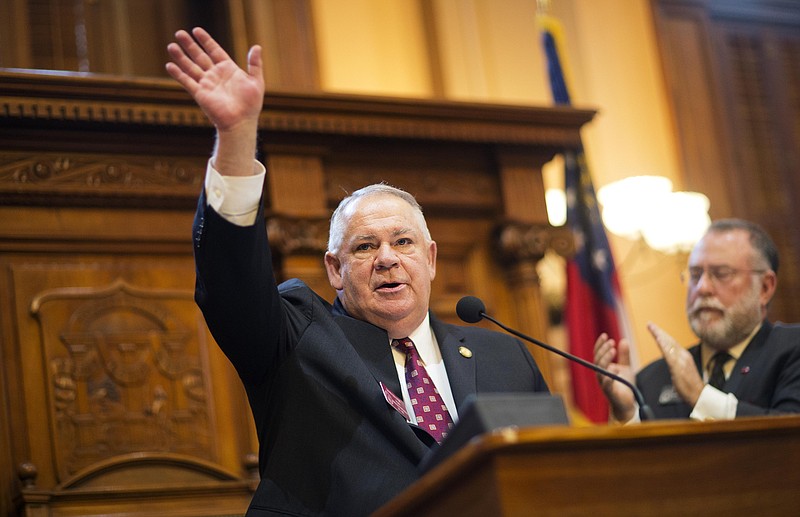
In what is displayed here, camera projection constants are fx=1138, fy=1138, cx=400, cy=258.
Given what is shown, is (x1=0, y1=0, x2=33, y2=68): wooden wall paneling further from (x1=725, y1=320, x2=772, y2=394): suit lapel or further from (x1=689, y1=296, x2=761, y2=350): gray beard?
(x1=725, y1=320, x2=772, y2=394): suit lapel

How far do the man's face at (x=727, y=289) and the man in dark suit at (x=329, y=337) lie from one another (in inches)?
42.5

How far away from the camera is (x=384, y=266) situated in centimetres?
309

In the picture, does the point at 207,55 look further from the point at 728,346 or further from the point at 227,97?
the point at 728,346

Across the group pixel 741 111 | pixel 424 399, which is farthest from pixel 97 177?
pixel 741 111

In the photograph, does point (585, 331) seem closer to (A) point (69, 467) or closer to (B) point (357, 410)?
(A) point (69, 467)

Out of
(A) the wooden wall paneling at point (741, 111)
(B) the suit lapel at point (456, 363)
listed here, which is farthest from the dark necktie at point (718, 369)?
(A) the wooden wall paneling at point (741, 111)

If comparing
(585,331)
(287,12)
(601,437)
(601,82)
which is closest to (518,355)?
(601,437)

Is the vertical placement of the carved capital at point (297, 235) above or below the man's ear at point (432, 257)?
above

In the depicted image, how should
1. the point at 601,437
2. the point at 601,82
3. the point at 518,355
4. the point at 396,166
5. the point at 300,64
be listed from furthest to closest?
the point at 601,82, the point at 300,64, the point at 396,166, the point at 518,355, the point at 601,437

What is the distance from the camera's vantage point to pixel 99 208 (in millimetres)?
4359

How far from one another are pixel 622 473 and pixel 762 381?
2.12m

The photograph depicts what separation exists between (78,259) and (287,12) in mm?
2334

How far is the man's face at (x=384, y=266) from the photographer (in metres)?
3.09

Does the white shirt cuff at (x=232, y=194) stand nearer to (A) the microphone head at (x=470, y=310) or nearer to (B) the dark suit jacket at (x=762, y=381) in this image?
(A) the microphone head at (x=470, y=310)
